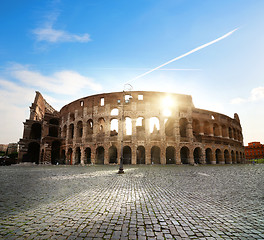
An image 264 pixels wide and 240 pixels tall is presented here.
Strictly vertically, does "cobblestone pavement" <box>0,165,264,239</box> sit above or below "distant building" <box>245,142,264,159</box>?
above

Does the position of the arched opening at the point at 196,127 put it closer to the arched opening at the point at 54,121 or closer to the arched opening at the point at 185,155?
the arched opening at the point at 185,155

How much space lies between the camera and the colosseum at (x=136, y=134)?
22688 mm

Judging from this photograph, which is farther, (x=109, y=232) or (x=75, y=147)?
(x=75, y=147)

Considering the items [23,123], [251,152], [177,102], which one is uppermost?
[177,102]

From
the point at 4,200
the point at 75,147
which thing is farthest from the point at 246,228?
the point at 75,147

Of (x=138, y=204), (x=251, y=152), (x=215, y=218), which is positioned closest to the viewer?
(x=215, y=218)

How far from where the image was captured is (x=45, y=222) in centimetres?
254

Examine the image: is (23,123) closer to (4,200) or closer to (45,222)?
(4,200)

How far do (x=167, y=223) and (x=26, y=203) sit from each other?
3.39 meters

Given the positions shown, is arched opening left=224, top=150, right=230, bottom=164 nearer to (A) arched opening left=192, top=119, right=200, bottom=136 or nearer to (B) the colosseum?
(B) the colosseum

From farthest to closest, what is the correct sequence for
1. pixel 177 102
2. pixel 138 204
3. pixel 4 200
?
pixel 177 102 → pixel 4 200 → pixel 138 204

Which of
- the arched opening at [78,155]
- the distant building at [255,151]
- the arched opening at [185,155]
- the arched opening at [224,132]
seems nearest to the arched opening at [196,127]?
the arched opening at [185,155]

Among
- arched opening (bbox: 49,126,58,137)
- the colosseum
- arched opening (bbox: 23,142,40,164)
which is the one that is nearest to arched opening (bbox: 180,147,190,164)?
the colosseum

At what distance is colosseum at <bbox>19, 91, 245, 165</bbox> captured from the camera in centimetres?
2269
